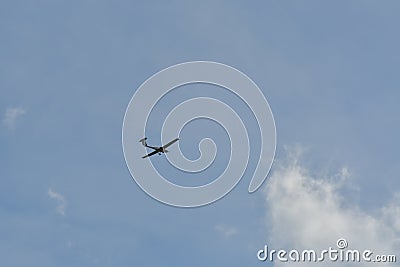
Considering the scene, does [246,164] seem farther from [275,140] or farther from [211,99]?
[211,99]

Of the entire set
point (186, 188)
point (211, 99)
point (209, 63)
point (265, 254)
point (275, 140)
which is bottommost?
point (265, 254)

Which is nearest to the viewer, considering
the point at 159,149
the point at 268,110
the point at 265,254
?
the point at 265,254

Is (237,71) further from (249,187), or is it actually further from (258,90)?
(249,187)

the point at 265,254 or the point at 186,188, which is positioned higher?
the point at 186,188

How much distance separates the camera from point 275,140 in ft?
342

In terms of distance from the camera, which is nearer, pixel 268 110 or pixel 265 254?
pixel 265 254

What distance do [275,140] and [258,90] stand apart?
1153cm

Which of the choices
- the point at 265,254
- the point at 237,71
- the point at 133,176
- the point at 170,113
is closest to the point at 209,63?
the point at 237,71

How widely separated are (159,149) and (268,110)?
2759 cm

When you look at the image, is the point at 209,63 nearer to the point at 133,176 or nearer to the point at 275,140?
the point at 275,140

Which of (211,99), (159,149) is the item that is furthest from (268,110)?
(159,149)

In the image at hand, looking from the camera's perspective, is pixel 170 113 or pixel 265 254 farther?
pixel 170 113

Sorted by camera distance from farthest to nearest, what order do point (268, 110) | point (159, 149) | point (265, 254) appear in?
point (159, 149), point (268, 110), point (265, 254)

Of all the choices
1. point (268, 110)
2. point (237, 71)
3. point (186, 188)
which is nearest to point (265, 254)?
point (186, 188)
